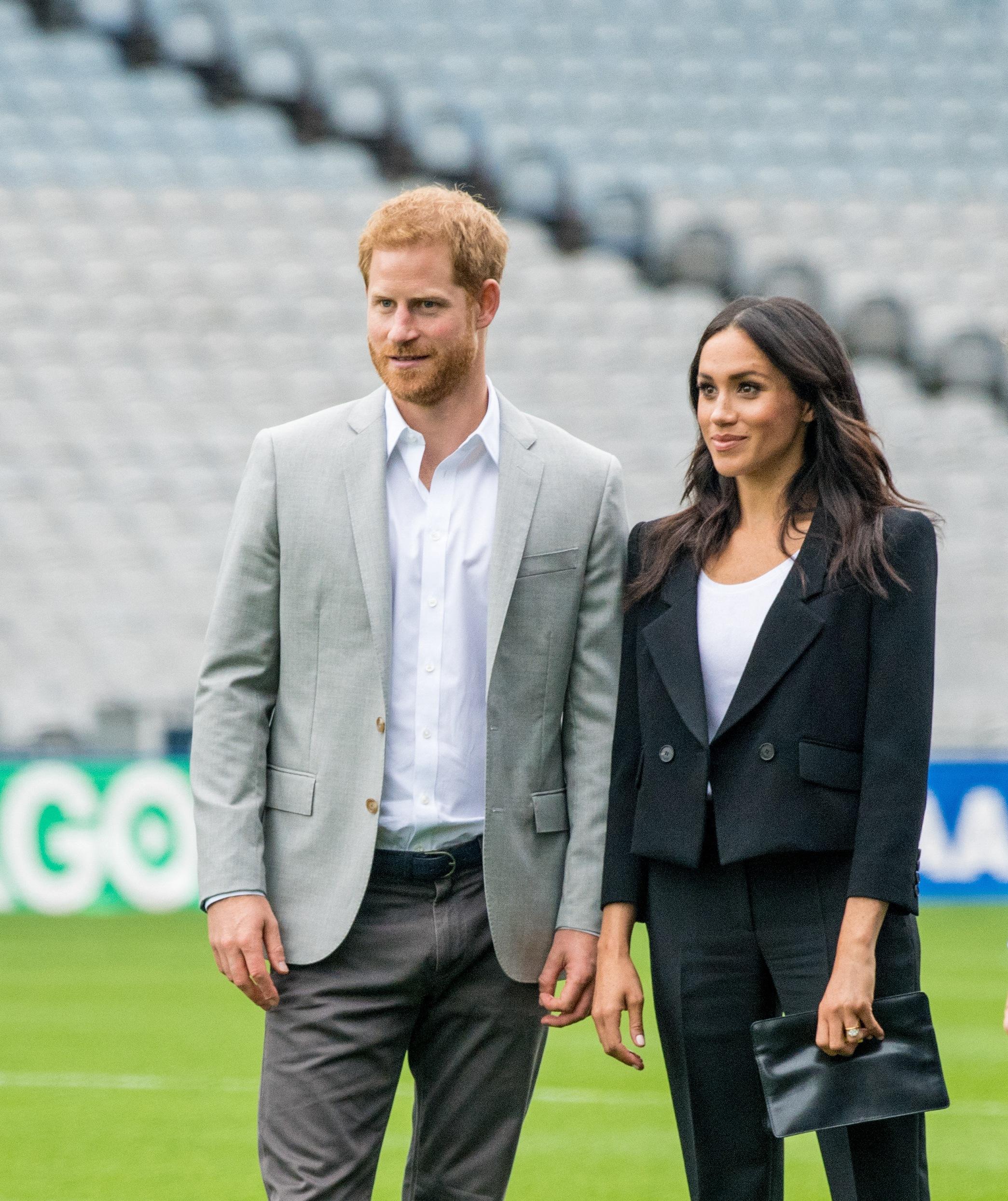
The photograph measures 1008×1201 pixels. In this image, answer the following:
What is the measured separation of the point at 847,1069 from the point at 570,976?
435mm

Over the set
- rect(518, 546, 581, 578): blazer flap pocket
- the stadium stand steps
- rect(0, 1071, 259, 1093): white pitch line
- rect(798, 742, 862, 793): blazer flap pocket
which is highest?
the stadium stand steps

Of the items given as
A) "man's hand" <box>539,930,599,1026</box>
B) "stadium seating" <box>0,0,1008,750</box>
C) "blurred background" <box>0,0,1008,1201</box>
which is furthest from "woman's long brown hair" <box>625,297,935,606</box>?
Answer: "stadium seating" <box>0,0,1008,750</box>

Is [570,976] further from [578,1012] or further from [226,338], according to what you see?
[226,338]

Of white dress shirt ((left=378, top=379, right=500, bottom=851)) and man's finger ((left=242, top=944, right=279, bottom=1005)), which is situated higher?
white dress shirt ((left=378, top=379, right=500, bottom=851))

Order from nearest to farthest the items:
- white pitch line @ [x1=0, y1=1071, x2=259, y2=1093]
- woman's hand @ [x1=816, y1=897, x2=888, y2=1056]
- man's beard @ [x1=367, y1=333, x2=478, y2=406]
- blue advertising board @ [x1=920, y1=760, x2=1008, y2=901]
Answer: woman's hand @ [x1=816, y1=897, x2=888, y2=1056] → man's beard @ [x1=367, y1=333, x2=478, y2=406] → white pitch line @ [x1=0, y1=1071, x2=259, y2=1093] → blue advertising board @ [x1=920, y1=760, x2=1008, y2=901]

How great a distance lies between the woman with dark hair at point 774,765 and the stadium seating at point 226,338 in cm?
738

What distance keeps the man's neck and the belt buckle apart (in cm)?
52

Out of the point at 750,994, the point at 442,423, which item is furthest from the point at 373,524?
the point at 750,994

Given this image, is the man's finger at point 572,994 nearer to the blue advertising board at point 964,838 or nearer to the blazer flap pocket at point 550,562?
the blazer flap pocket at point 550,562

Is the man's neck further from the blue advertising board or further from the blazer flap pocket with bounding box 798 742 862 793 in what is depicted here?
the blue advertising board

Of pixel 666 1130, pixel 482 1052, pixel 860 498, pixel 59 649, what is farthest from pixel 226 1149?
pixel 59 649

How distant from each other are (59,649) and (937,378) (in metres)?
5.75

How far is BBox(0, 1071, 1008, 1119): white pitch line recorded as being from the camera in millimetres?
4656

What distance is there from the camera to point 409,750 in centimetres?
234
